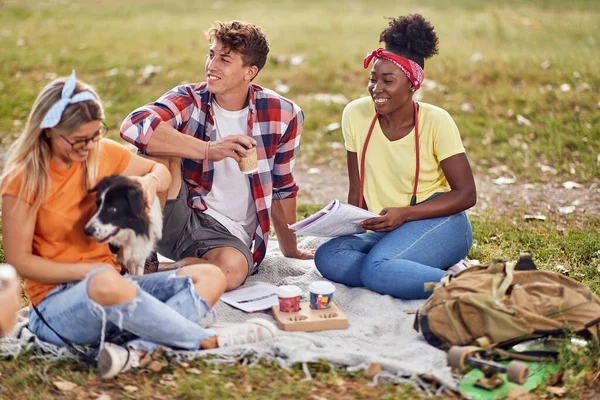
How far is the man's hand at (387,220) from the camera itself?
14.6ft

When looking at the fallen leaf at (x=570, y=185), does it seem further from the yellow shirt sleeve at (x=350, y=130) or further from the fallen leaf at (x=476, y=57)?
the fallen leaf at (x=476, y=57)

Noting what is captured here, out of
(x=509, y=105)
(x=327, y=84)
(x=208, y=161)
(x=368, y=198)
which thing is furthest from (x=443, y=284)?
(x=327, y=84)

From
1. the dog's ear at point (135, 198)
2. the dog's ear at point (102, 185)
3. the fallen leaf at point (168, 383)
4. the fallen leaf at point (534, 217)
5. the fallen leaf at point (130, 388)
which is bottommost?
the fallen leaf at point (130, 388)

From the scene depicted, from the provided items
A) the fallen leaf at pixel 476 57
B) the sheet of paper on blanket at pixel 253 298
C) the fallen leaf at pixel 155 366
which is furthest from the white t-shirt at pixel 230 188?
the fallen leaf at pixel 476 57

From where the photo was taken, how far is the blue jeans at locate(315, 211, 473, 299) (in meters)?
4.29

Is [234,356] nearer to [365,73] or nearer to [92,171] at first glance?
[92,171]

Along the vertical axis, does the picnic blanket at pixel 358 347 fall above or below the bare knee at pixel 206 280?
below

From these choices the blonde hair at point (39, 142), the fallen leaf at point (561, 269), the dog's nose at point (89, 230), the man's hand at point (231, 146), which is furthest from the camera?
the fallen leaf at point (561, 269)

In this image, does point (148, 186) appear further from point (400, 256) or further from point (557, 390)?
point (557, 390)

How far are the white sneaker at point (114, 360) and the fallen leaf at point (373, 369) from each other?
3.46 feet

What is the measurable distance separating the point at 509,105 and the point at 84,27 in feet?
24.4

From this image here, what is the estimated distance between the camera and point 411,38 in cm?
449

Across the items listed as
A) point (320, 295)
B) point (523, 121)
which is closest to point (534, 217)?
point (523, 121)

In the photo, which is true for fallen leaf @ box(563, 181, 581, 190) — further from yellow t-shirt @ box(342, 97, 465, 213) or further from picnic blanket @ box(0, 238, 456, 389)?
picnic blanket @ box(0, 238, 456, 389)
